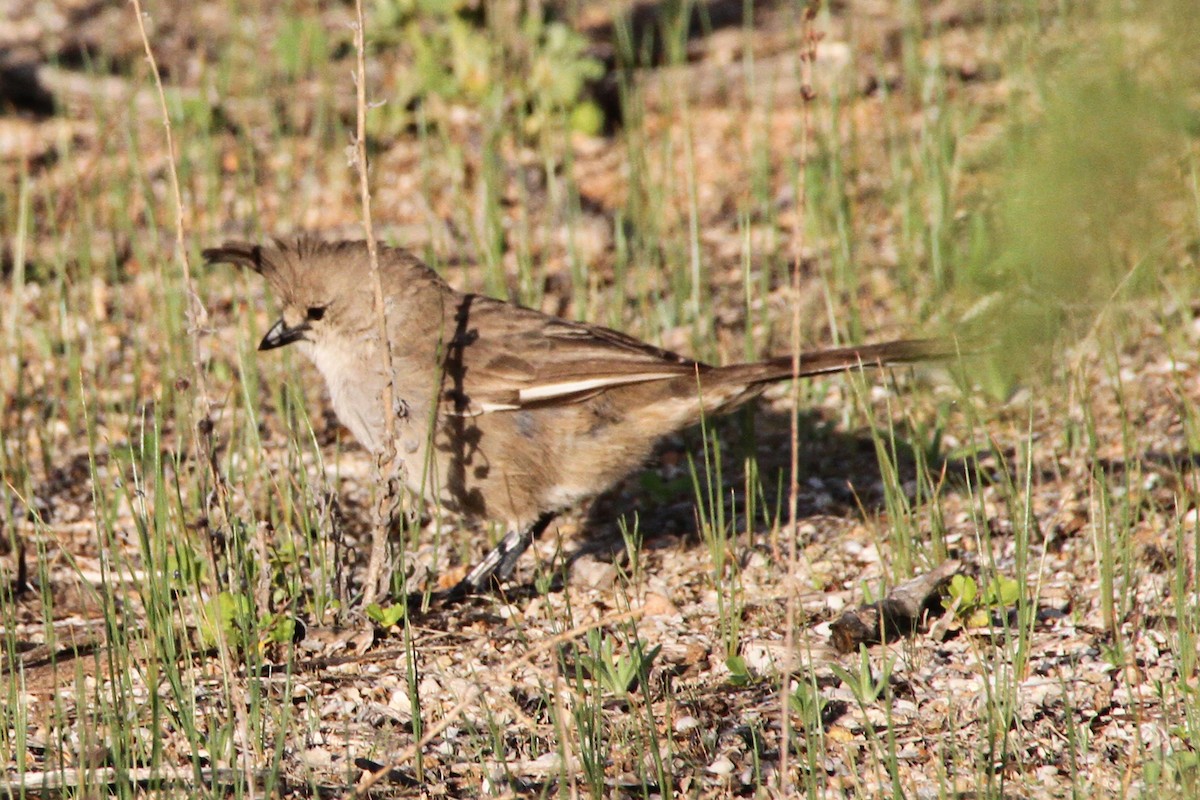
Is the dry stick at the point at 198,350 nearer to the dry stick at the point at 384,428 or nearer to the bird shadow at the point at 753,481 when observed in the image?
the dry stick at the point at 384,428

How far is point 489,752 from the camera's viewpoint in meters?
3.56

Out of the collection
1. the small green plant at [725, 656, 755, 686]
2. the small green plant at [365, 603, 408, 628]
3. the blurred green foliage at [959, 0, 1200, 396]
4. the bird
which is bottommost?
the small green plant at [725, 656, 755, 686]

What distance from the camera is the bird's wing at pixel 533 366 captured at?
192 inches

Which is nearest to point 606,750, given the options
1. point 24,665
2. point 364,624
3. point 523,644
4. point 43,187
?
point 523,644

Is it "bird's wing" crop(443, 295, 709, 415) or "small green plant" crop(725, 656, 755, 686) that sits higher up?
"bird's wing" crop(443, 295, 709, 415)

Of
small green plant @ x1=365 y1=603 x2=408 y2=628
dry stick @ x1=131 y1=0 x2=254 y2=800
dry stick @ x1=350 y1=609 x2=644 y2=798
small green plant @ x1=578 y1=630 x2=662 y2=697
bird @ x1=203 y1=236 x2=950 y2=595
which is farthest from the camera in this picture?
bird @ x1=203 y1=236 x2=950 y2=595

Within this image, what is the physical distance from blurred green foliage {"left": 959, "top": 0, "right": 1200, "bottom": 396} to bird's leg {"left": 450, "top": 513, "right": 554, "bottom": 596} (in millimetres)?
3188

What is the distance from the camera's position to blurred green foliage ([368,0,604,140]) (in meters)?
7.41

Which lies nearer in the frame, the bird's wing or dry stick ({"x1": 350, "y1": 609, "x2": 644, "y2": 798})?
dry stick ({"x1": 350, "y1": 609, "x2": 644, "y2": 798})

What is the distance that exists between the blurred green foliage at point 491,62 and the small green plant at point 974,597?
3.97m

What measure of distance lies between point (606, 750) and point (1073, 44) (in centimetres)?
228

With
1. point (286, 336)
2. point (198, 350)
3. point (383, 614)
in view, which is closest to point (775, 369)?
point (383, 614)

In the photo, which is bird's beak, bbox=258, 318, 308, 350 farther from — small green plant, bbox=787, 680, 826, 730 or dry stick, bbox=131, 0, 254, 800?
small green plant, bbox=787, 680, 826, 730

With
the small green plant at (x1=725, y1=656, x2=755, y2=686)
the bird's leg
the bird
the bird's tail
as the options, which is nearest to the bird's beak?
the bird
